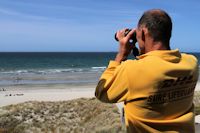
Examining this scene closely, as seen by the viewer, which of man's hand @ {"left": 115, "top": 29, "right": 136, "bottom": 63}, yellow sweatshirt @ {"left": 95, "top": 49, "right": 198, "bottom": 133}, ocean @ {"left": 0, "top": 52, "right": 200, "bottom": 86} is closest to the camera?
yellow sweatshirt @ {"left": 95, "top": 49, "right": 198, "bottom": 133}

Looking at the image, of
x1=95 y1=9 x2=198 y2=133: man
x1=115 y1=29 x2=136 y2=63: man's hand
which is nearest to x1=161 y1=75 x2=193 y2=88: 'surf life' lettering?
x1=95 y1=9 x2=198 y2=133: man

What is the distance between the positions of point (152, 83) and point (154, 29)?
30 cm

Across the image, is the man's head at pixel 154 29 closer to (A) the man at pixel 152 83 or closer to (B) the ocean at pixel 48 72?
(A) the man at pixel 152 83

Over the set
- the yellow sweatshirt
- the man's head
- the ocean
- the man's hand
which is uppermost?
the man's head

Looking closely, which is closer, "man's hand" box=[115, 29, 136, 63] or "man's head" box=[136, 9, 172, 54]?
"man's head" box=[136, 9, 172, 54]

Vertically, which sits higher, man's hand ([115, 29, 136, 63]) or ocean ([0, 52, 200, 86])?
man's hand ([115, 29, 136, 63])

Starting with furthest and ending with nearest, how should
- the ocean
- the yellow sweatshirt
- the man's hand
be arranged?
the ocean, the man's hand, the yellow sweatshirt

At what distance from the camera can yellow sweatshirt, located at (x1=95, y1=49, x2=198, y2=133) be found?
8.77ft

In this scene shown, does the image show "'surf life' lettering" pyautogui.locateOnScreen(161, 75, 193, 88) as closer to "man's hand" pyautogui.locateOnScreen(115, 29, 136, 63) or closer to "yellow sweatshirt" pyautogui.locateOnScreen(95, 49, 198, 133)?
"yellow sweatshirt" pyautogui.locateOnScreen(95, 49, 198, 133)

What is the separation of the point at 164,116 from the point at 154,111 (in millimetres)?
70

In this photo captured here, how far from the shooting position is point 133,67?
2.67 m

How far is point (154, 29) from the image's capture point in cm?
270

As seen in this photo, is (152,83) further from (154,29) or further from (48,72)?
(48,72)

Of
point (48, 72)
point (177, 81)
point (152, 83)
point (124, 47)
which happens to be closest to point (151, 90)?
point (152, 83)
